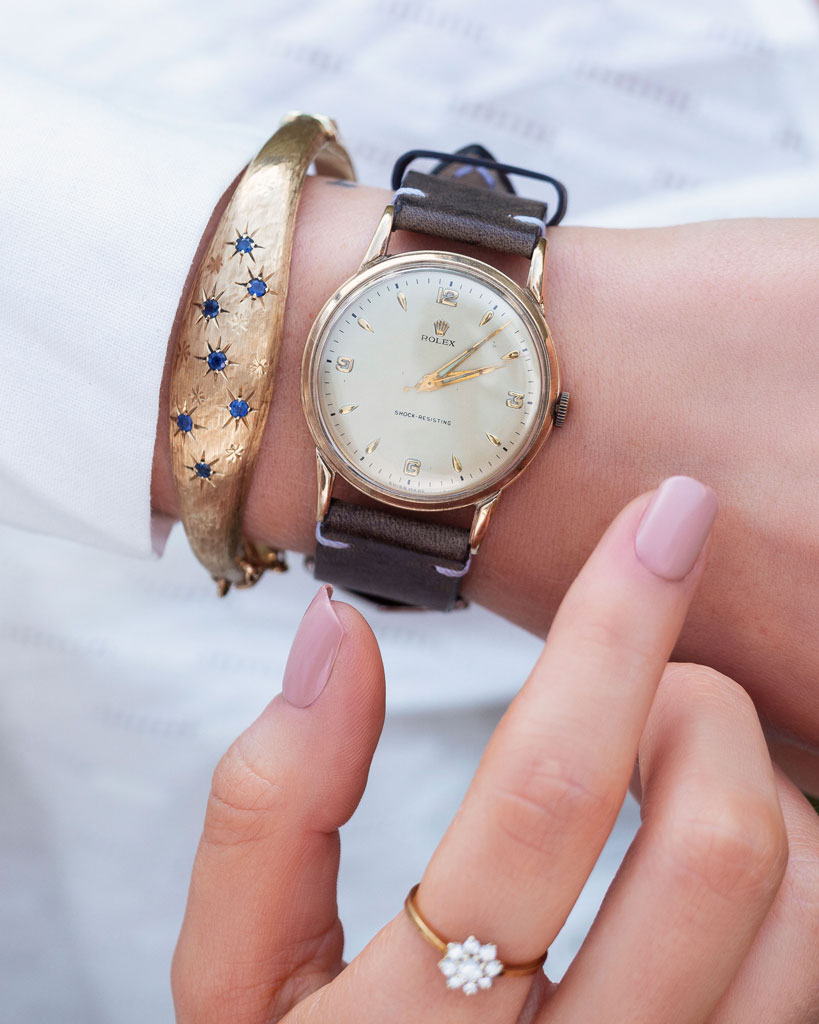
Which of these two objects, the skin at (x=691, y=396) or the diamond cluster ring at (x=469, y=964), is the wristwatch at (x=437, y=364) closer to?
the skin at (x=691, y=396)

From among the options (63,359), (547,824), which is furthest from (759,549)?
(63,359)

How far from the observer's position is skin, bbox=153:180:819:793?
0.97 meters

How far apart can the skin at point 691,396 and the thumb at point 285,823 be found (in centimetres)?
27

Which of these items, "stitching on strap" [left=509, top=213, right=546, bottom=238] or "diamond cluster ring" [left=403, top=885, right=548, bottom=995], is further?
"stitching on strap" [left=509, top=213, right=546, bottom=238]

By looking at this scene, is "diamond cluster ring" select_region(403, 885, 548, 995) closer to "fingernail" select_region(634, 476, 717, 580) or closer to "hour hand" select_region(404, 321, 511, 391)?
"fingernail" select_region(634, 476, 717, 580)

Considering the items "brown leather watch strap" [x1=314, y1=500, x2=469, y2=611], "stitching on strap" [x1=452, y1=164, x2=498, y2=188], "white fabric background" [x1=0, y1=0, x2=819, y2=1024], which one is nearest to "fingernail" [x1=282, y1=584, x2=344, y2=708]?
"brown leather watch strap" [x1=314, y1=500, x2=469, y2=611]

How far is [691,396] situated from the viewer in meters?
0.97

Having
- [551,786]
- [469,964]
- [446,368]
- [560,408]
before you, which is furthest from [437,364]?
[469,964]

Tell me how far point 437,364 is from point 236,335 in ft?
0.76

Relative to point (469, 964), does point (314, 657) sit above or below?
above

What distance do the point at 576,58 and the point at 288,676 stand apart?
3.72 ft

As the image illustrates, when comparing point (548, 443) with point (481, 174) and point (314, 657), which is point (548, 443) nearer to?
point (314, 657)

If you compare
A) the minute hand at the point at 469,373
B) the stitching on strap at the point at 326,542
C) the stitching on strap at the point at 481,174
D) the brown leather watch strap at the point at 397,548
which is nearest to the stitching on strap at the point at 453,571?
the brown leather watch strap at the point at 397,548

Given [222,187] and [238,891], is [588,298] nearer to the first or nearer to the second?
[222,187]
